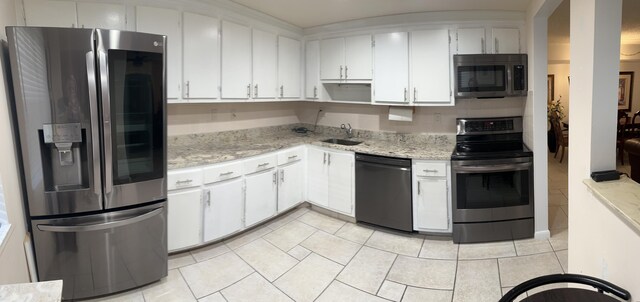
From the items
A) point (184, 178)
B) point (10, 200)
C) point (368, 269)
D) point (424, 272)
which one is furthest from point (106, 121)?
point (424, 272)

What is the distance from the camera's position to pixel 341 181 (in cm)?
355

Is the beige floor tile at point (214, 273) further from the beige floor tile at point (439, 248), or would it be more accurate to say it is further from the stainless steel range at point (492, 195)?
the stainless steel range at point (492, 195)

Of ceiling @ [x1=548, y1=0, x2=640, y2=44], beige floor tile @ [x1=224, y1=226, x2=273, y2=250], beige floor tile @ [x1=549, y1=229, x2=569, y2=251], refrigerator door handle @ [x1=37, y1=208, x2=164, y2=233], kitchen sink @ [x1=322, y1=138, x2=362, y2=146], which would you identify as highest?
ceiling @ [x1=548, y1=0, x2=640, y2=44]

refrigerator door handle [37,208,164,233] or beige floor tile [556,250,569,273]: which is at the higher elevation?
refrigerator door handle [37,208,164,233]

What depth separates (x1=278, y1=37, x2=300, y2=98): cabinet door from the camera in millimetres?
3889

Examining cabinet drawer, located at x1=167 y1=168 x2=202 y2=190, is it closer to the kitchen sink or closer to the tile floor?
the tile floor

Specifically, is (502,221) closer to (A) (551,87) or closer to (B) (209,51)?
(B) (209,51)

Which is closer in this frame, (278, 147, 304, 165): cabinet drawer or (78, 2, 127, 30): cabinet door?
(78, 2, 127, 30): cabinet door

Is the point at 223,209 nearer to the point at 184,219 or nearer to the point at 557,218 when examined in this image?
the point at 184,219

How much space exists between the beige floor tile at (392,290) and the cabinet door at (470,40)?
2317mm

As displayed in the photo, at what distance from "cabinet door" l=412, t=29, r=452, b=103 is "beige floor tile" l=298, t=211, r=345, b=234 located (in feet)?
5.20

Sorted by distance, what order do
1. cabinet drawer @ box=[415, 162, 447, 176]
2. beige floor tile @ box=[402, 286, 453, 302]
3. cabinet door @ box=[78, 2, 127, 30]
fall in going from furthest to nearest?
cabinet drawer @ box=[415, 162, 447, 176] < cabinet door @ box=[78, 2, 127, 30] < beige floor tile @ box=[402, 286, 453, 302]

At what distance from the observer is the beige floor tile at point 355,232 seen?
3.18 m

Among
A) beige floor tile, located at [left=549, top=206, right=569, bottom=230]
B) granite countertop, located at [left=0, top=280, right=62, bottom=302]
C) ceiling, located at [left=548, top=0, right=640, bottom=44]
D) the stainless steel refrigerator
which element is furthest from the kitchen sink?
granite countertop, located at [left=0, top=280, right=62, bottom=302]
